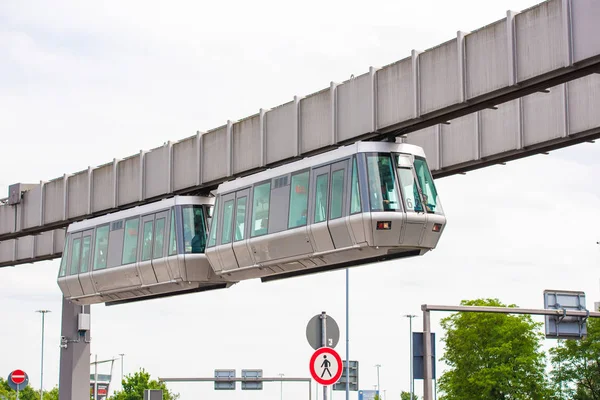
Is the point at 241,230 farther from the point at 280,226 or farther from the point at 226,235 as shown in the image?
the point at 280,226

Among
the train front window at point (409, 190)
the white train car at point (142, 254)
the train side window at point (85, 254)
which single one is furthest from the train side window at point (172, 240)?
the train front window at point (409, 190)

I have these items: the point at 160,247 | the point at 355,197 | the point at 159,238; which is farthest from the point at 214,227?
the point at 355,197

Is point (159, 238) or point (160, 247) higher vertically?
point (159, 238)

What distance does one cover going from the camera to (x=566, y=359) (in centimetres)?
7219

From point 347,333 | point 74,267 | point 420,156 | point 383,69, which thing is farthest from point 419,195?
point 347,333

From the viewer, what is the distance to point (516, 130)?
20781 millimetres

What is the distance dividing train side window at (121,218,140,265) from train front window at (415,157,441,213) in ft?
26.4

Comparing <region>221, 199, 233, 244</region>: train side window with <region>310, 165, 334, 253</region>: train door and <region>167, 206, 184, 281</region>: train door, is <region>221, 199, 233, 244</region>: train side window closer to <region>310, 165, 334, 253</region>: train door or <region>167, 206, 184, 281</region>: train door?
<region>167, 206, 184, 281</region>: train door

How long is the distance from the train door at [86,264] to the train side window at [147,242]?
2.50m

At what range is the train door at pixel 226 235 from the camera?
21.8 m

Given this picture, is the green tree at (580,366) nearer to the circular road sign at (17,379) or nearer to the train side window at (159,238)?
the circular road sign at (17,379)

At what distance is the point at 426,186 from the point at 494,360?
52368mm

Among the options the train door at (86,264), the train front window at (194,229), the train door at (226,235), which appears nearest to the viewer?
the train door at (226,235)

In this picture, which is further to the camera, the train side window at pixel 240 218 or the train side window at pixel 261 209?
the train side window at pixel 240 218
